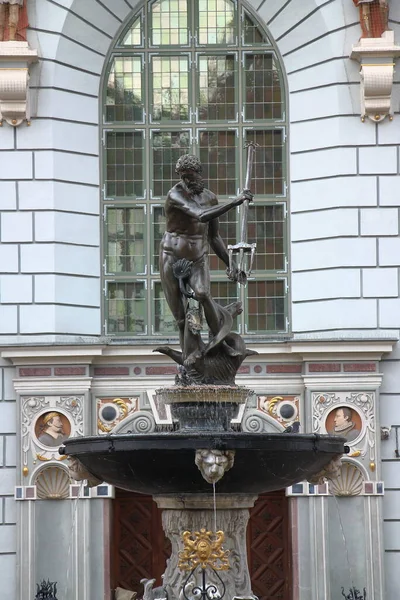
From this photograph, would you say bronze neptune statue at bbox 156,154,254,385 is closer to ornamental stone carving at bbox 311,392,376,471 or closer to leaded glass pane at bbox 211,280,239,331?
ornamental stone carving at bbox 311,392,376,471

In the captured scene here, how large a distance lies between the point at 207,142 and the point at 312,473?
11.6 metres

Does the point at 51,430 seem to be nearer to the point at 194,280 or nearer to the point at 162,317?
the point at 162,317

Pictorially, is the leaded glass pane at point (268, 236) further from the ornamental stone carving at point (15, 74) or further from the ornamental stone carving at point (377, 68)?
the ornamental stone carving at point (15, 74)

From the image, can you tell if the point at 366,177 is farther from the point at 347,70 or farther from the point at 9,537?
the point at 9,537

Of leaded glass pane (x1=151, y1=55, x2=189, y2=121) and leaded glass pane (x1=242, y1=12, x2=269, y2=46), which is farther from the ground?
leaded glass pane (x1=242, y1=12, x2=269, y2=46)

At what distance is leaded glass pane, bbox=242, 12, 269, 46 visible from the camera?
2802 centimetres

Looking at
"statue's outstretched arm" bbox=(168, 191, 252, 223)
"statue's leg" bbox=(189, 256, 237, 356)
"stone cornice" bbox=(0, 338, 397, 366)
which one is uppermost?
"statue's outstretched arm" bbox=(168, 191, 252, 223)

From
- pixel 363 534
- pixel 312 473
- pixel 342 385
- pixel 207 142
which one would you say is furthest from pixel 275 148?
pixel 312 473

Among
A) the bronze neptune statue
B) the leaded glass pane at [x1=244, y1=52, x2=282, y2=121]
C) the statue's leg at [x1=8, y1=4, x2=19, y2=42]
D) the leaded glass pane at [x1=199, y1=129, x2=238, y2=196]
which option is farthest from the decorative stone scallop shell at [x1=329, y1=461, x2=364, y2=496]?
the statue's leg at [x1=8, y1=4, x2=19, y2=42]

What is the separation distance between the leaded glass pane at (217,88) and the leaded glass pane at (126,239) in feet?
6.98

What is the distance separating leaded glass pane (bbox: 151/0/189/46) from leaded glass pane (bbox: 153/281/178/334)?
4.52 meters

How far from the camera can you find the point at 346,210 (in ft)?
88.3

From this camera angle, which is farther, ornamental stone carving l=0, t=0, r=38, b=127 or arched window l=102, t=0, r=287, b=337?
A: arched window l=102, t=0, r=287, b=337

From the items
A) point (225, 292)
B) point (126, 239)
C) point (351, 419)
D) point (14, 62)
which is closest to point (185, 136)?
point (126, 239)
